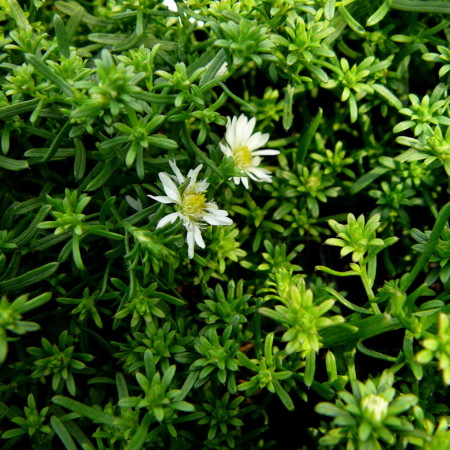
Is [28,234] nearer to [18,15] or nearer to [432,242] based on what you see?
[18,15]

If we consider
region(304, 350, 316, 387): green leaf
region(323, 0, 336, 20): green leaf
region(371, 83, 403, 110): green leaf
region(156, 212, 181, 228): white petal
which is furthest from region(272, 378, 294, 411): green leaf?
region(323, 0, 336, 20): green leaf

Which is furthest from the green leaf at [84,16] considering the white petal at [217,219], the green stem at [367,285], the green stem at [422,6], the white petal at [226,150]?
the green stem at [367,285]

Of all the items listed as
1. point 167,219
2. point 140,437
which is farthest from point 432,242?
point 140,437

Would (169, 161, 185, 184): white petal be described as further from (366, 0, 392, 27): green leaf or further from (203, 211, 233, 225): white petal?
(366, 0, 392, 27): green leaf

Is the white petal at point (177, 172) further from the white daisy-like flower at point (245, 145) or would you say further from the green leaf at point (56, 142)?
the green leaf at point (56, 142)

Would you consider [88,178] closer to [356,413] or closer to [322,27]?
[322,27]

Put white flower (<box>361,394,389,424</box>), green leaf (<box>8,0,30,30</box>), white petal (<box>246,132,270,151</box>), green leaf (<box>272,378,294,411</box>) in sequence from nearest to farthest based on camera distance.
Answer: white flower (<box>361,394,389,424</box>)
green leaf (<box>272,378,294,411</box>)
green leaf (<box>8,0,30,30</box>)
white petal (<box>246,132,270,151</box>)
